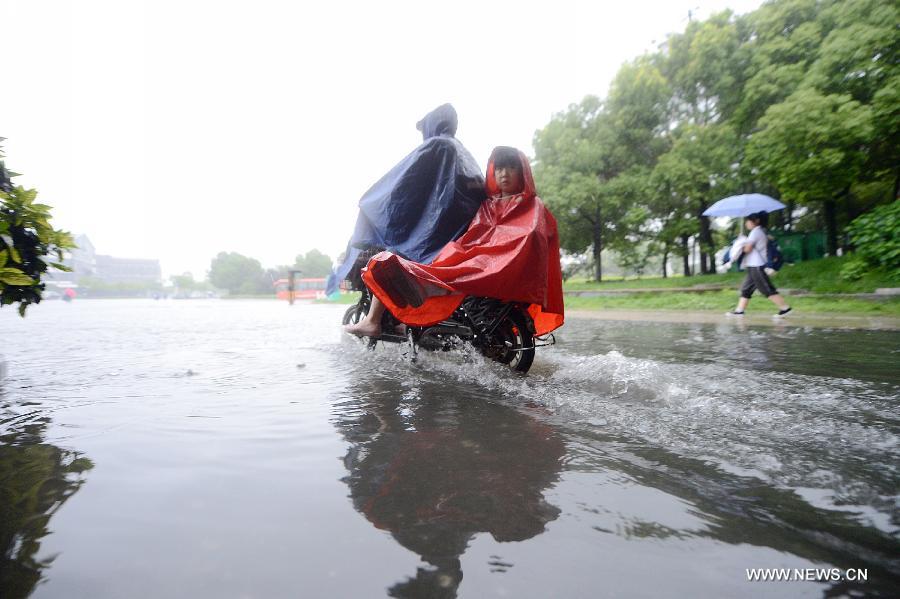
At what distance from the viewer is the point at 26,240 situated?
11.1 ft

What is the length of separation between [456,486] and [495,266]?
7.18 ft

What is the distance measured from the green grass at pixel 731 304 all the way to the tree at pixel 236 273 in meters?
82.7

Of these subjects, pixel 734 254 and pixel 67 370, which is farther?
pixel 734 254

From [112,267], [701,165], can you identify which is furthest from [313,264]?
[701,165]

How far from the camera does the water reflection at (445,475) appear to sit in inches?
56.7

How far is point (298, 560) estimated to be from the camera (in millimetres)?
1342

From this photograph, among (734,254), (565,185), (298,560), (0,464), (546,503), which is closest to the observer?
(298,560)

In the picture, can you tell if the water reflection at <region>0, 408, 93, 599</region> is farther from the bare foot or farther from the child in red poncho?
the bare foot

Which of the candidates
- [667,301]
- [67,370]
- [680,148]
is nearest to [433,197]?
[67,370]

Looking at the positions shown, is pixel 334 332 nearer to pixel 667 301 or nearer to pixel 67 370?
pixel 67 370

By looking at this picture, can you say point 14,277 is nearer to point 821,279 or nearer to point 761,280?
point 761,280

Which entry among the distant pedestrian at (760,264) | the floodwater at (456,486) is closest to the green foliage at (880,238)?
the distant pedestrian at (760,264)

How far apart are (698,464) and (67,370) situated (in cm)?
565

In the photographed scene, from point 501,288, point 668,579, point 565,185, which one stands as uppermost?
point 565,185
